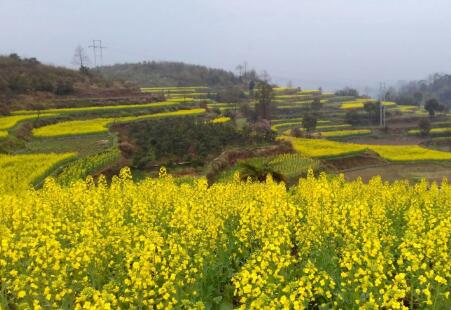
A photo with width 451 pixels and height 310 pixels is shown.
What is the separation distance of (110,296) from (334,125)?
82123mm

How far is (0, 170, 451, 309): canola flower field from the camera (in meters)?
6.66

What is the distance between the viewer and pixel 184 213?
9.28 meters

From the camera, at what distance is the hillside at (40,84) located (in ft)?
203

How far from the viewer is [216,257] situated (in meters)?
9.98

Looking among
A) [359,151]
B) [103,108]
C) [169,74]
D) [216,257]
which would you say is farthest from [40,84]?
[169,74]

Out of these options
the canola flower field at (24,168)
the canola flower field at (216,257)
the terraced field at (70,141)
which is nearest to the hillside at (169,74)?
the terraced field at (70,141)

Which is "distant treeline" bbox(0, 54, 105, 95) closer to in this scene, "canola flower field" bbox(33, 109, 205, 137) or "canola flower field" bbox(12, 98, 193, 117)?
"canola flower field" bbox(12, 98, 193, 117)

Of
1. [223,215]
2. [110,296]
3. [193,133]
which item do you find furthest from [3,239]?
[193,133]

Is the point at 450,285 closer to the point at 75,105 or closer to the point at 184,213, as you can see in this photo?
the point at 184,213

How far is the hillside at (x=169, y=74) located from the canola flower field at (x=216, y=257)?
124m

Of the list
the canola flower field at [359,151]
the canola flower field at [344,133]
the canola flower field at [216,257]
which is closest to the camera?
the canola flower field at [216,257]

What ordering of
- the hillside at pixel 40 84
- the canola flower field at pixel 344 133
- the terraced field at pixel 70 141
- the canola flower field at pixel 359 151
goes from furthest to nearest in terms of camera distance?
the canola flower field at pixel 344 133
the hillside at pixel 40 84
the canola flower field at pixel 359 151
the terraced field at pixel 70 141

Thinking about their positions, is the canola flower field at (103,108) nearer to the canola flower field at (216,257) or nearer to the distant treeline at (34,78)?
the distant treeline at (34,78)

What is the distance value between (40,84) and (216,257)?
63947mm
